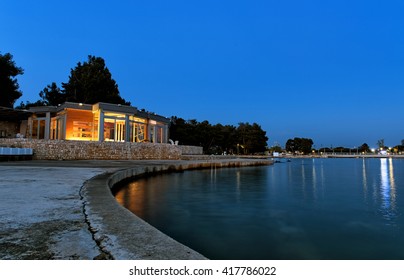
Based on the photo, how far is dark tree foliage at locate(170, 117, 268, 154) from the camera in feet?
153

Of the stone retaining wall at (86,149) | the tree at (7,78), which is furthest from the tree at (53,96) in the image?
the stone retaining wall at (86,149)

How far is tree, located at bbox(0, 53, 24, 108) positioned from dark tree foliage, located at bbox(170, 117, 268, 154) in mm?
21257

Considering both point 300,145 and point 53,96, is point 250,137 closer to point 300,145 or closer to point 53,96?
point 53,96

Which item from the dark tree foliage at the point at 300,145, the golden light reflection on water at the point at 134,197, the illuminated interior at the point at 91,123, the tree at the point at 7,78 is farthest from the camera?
the dark tree foliage at the point at 300,145

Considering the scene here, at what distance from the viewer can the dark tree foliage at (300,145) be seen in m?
121

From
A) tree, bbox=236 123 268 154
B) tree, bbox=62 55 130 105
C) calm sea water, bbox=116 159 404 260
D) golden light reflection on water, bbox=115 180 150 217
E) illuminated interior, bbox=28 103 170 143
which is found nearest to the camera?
calm sea water, bbox=116 159 404 260

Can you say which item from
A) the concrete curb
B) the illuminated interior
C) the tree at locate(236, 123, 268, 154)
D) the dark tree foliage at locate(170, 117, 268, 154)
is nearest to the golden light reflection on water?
the concrete curb

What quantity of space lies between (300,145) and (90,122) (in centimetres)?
11474

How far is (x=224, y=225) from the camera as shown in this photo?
575 cm

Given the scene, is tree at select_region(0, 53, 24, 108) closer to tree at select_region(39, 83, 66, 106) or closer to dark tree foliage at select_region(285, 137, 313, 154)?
tree at select_region(39, 83, 66, 106)

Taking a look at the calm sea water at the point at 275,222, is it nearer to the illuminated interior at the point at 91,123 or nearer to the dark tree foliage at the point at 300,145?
the illuminated interior at the point at 91,123

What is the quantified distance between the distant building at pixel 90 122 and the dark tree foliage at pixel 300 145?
358 feet

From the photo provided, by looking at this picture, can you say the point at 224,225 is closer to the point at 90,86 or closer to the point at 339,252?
the point at 339,252

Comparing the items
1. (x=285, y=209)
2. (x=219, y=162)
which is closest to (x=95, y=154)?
(x=219, y=162)
